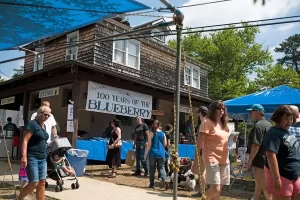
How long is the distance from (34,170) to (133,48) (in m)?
13.5

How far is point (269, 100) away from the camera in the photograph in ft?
30.6

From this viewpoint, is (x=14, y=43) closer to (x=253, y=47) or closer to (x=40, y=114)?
(x=40, y=114)

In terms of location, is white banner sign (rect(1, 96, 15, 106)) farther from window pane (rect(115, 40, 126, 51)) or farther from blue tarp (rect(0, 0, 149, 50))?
blue tarp (rect(0, 0, 149, 50))

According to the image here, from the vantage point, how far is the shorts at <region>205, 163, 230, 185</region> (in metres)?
4.57

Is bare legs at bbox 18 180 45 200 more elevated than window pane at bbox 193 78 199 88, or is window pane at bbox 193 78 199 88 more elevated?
window pane at bbox 193 78 199 88

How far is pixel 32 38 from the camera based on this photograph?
7.80 m

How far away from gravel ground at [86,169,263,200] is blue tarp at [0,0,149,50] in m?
4.40

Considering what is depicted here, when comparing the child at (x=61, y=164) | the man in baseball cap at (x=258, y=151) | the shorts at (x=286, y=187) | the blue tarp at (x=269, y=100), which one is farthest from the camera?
the blue tarp at (x=269, y=100)

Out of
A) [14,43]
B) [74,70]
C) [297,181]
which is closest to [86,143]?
[74,70]

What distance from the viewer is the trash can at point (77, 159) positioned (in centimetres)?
976

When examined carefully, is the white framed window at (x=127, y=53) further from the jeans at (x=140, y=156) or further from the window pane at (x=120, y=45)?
the jeans at (x=140, y=156)

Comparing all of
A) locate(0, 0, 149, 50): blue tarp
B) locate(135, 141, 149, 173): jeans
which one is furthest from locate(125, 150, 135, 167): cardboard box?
locate(0, 0, 149, 50): blue tarp

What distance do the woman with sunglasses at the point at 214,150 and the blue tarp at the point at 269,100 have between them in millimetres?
4744

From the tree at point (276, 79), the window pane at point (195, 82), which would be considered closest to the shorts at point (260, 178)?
the window pane at point (195, 82)
